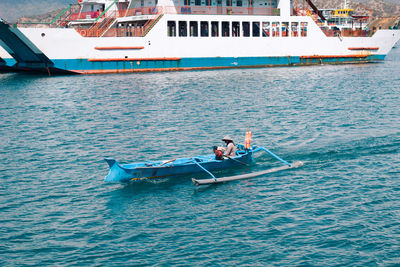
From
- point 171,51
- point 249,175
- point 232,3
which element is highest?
point 232,3

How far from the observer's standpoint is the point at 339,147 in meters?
24.7

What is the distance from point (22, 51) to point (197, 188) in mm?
40247

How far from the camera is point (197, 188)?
19422 mm

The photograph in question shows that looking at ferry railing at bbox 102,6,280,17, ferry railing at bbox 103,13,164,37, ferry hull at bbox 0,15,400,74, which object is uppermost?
ferry railing at bbox 102,6,280,17

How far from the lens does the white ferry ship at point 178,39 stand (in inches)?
2092

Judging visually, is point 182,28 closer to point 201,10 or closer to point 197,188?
point 201,10

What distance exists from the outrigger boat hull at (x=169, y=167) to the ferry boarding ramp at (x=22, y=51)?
114 ft

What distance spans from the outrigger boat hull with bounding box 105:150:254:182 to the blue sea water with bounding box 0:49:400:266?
0.41 metres

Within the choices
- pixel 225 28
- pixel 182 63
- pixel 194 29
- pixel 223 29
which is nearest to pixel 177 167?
pixel 182 63

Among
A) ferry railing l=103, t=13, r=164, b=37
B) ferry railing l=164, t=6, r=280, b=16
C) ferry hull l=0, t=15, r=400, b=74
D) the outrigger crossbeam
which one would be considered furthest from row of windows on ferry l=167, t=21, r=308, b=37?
the outrigger crossbeam

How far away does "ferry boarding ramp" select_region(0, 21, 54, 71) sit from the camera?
50.1 m

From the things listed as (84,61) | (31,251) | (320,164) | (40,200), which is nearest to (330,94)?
(320,164)

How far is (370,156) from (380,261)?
415 inches

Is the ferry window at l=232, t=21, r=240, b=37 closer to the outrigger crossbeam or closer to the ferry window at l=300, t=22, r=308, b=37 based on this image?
the ferry window at l=300, t=22, r=308, b=37
